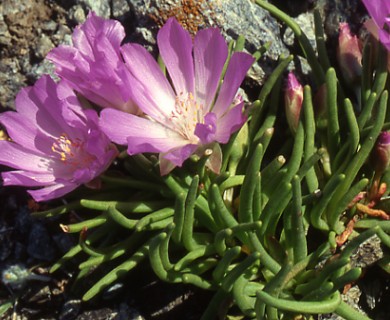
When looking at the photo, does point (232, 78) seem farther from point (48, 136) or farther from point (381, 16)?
point (48, 136)

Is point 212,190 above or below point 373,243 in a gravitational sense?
above

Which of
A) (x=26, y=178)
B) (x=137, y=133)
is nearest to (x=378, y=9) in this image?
(x=137, y=133)

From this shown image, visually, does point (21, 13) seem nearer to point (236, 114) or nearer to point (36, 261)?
point (36, 261)

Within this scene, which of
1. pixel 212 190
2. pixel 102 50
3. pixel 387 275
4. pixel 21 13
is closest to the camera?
pixel 212 190

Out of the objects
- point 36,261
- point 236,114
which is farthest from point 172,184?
point 36,261

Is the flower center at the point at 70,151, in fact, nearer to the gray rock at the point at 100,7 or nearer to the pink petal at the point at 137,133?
the pink petal at the point at 137,133

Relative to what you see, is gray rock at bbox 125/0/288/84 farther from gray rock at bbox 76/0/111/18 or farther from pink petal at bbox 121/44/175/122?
pink petal at bbox 121/44/175/122
